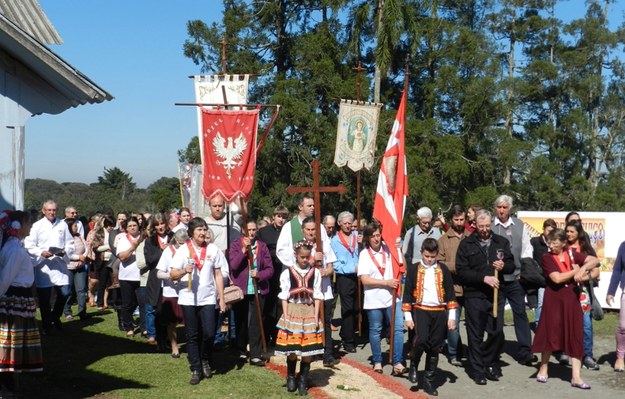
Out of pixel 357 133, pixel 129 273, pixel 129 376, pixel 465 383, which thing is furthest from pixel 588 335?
pixel 129 273

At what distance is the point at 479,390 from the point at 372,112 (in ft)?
24.0

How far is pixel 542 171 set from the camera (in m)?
41.4

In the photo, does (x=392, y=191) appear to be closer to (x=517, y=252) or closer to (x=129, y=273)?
(x=517, y=252)

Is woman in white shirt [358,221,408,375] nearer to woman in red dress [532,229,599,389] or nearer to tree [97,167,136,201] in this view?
woman in red dress [532,229,599,389]

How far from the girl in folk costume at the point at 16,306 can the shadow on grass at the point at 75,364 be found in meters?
0.47

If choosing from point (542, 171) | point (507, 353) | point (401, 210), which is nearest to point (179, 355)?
point (401, 210)

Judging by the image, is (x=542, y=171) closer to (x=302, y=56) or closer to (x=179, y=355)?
(x=302, y=56)

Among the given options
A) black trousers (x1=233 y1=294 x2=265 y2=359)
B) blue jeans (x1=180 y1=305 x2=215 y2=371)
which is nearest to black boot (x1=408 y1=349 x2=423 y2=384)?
black trousers (x1=233 y1=294 x2=265 y2=359)

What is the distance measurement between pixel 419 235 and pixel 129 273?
4605 mm

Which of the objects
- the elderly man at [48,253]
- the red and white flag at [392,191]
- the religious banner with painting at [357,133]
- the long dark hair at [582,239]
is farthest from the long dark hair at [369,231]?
the religious banner with painting at [357,133]

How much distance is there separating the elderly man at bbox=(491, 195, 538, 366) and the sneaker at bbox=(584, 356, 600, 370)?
0.72 m

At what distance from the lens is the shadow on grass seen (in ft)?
27.7

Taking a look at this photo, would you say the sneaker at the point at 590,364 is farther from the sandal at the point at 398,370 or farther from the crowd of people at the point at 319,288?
the sandal at the point at 398,370

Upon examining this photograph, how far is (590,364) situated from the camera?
34.4 ft
